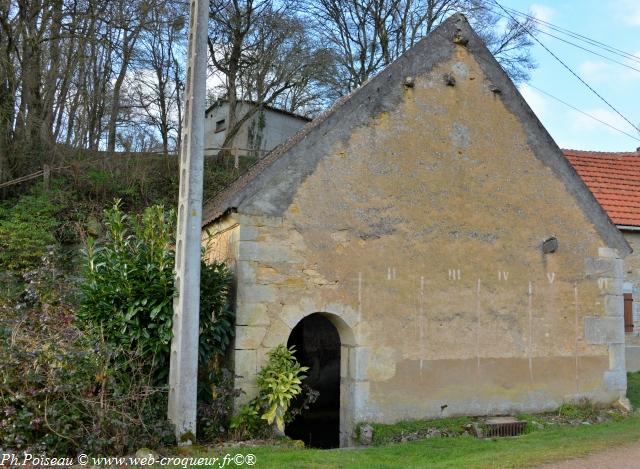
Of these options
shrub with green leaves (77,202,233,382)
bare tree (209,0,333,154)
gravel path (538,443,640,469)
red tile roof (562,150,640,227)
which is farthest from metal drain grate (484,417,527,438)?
bare tree (209,0,333,154)

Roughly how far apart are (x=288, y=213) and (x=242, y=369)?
87.0 inches

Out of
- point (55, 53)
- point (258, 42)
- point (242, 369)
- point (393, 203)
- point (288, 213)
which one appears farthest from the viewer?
point (258, 42)

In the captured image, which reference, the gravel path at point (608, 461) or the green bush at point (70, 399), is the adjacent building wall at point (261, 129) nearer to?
the green bush at point (70, 399)

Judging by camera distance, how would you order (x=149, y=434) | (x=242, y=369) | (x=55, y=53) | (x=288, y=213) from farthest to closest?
(x=55, y=53)
(x=288, y=213)
(x=242, y=369)
(x=149, y=434)

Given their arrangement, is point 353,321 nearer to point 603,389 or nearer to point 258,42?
point 603,389

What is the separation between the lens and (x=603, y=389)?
10531mm

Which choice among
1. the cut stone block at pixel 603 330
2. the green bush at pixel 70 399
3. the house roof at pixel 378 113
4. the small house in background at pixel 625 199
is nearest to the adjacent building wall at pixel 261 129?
the small house in background at pixel 625 199

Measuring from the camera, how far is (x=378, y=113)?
9.30m

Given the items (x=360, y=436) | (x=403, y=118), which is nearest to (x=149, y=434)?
(x=360, y=436)

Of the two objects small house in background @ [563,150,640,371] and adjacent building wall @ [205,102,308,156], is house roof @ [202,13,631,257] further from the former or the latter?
adjacent building wall @ [205,102,308,156]

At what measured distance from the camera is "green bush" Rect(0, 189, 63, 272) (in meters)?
13.1

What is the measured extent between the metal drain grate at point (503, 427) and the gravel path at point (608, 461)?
77.1 inches

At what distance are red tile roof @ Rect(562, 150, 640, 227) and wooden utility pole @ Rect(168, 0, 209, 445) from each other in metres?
11.0

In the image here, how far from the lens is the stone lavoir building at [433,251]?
27.8 ft
